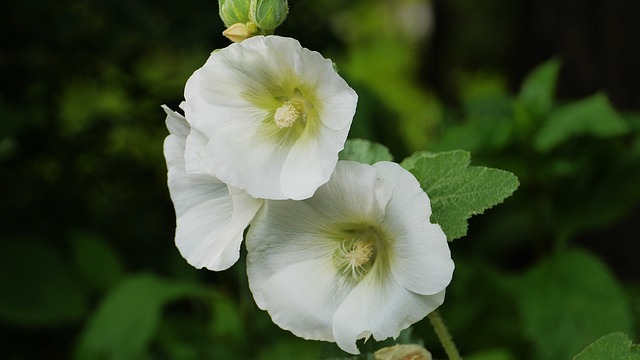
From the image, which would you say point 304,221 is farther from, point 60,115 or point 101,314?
point 60,115

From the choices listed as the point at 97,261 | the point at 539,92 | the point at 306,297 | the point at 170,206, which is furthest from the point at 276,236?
the point at 170,206

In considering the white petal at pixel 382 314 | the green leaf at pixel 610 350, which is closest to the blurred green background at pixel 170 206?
the green leaf at pixel 610 350

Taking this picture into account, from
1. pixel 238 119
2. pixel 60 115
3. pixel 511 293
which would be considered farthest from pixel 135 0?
pixel 238 119

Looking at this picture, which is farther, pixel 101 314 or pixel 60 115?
pixel 60 115

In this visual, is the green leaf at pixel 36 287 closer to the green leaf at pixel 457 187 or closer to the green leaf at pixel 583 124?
the green leaf at pixel 583 124

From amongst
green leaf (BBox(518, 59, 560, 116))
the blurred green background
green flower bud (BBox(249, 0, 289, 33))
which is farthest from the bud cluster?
green leaf (BBox(518, 59, 560, 116))

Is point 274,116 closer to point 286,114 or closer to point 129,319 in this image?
point 286,114
